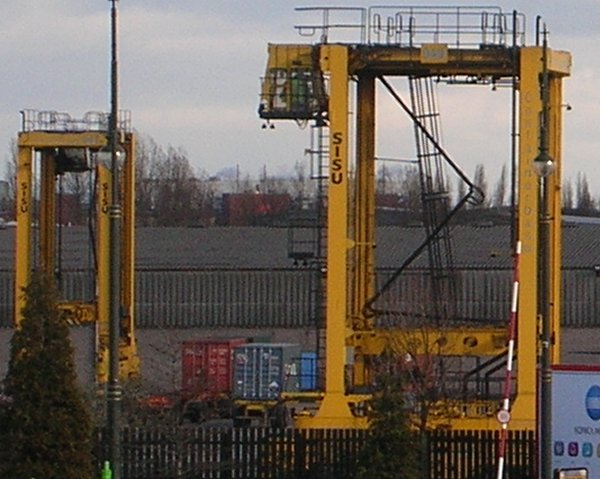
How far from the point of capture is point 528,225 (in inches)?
1004

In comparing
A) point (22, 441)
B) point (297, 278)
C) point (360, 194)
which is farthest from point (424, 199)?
point (297, 278)

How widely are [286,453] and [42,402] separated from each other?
20.1 ft

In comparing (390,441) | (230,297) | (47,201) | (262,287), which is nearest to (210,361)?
(47,201)

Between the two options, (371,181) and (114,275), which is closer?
(114,275)

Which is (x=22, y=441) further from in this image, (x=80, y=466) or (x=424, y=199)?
(x=424, y=199)

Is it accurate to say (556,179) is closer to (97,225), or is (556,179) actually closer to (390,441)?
(390,441)

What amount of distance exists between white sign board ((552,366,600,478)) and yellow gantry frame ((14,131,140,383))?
18.3m

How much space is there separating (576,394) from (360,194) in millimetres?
10389

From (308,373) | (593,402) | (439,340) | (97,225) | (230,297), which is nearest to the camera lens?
(593,402)

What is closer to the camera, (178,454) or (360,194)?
(178,454)

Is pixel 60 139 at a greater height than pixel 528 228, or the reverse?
pixel 60 139

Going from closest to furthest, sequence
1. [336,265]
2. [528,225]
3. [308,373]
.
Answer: [336,265], [528,225], [308,373]

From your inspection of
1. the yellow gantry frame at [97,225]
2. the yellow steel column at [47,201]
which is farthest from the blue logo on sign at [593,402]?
the yellow steel column at [47,201]

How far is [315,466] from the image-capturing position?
22.0 metres
